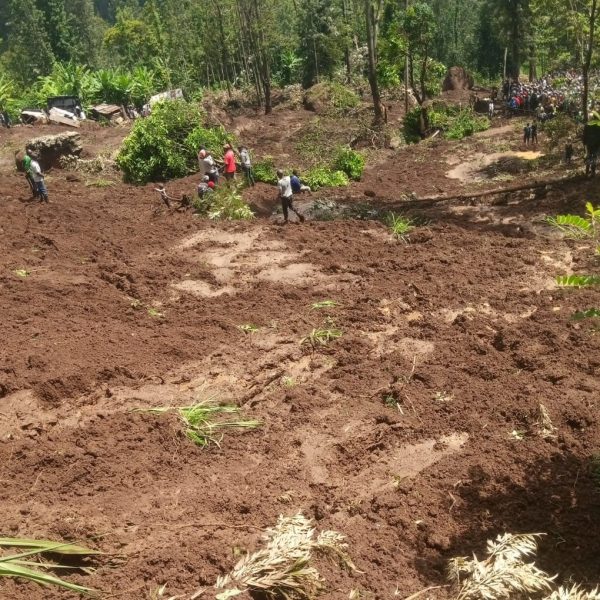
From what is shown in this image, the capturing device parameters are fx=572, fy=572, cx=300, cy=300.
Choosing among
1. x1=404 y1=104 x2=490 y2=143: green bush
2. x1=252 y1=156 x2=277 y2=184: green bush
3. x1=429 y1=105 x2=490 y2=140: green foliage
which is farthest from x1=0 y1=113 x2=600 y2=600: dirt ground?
x1=404 y1=104 x2=490 y2=143: green bush

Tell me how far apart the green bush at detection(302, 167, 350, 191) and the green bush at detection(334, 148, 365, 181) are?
61 centimetres

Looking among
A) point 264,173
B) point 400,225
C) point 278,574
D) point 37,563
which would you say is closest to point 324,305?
point 400,225

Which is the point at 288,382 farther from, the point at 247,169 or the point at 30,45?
the point at 30,45

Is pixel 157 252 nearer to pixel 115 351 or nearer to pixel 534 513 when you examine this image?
pixel 115 351

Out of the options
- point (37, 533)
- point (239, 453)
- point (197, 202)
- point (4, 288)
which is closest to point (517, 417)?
point (239, 453)

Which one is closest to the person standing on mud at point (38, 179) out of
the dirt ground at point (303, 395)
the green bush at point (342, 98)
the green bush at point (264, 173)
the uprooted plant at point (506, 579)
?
the dirt ground at point (303, 395)

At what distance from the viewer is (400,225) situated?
1298 centimetres

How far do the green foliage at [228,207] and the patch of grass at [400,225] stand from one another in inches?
139

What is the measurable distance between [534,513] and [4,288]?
8.95 m

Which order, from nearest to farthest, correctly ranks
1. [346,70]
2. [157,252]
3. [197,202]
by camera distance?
[157,252], [197,202], [346,70]

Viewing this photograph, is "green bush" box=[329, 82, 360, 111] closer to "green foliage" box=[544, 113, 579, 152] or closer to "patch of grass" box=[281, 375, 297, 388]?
"green foliage" box=[544, 113, 579, 152]

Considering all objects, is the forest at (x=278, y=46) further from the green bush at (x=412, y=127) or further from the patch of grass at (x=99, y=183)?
the patch of grass at (x=99, y=183)

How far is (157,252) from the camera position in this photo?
12.6 m

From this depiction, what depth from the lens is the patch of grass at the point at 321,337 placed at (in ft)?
28.1
